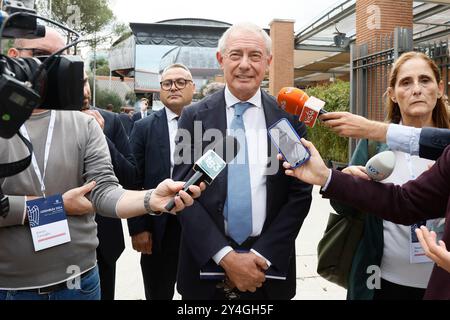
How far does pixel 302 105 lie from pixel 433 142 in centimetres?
61

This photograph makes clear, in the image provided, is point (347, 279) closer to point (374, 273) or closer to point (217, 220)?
point (374, 273)

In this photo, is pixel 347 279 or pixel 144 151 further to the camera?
pixel 144 151

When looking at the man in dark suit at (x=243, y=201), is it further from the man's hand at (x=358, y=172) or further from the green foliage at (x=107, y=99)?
the green foliage at (x=107, y=99)

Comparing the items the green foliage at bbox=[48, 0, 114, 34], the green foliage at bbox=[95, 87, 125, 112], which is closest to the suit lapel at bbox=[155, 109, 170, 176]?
the green foliage at bbox=[48, 0, 114, 34]

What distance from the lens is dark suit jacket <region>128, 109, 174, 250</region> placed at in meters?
3.14

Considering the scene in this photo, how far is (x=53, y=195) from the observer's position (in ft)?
5.90

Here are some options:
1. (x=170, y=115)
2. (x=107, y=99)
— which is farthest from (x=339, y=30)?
(x=107, y=99)

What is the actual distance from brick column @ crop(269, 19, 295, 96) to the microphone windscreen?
14138mm

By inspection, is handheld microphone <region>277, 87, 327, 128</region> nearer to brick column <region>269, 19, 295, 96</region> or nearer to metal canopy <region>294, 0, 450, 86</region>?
metal canopy <region>294, 0, 450, 86</region>

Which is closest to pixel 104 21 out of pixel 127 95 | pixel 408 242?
pixel 127 95

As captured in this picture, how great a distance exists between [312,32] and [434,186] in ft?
49.4

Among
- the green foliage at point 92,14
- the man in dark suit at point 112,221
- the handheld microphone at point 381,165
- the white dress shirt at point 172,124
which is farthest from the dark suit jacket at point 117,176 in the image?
the green foliage at point 92,14

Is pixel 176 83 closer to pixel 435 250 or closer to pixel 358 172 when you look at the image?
pixel 358 172

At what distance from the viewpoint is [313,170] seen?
6.03 ft
